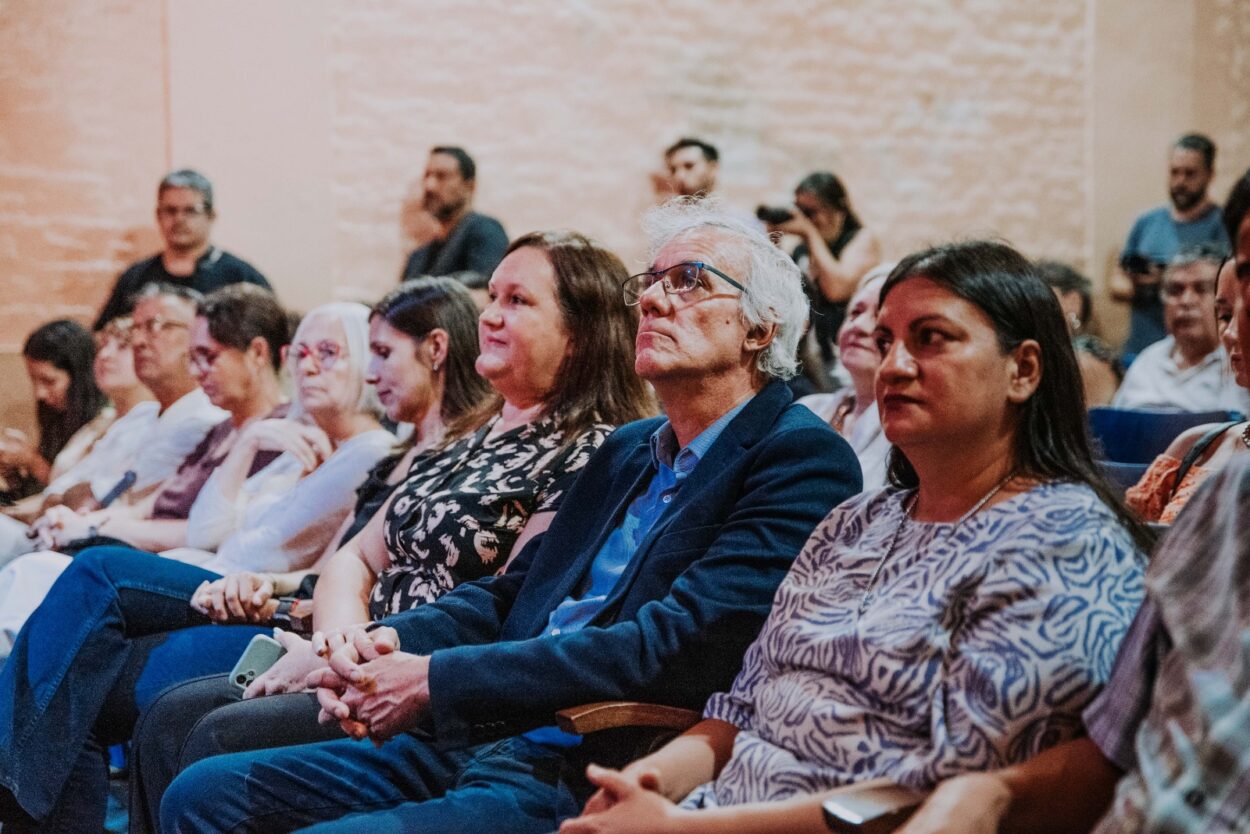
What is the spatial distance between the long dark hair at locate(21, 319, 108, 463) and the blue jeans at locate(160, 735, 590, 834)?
14.2 ft

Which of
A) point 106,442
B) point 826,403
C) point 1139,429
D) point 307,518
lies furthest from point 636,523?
point 106,442

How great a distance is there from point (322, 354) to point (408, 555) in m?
1.09

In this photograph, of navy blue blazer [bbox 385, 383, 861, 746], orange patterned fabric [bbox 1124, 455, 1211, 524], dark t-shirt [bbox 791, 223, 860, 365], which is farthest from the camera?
dark t-shirt [bbox 791, 223, 860, 365]

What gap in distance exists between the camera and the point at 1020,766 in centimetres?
157

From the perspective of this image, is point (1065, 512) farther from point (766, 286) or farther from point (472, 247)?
point (472, 247)

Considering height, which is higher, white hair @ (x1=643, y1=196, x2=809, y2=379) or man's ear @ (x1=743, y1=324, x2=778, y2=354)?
white hair @ (x1=643, y1=196, x2=809, y2=379)

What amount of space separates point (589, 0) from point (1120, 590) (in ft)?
23.7

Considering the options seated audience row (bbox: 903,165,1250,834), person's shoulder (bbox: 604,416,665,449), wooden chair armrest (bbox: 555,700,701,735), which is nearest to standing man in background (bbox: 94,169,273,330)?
person's shoulder (bbox: 604,416,665,449)

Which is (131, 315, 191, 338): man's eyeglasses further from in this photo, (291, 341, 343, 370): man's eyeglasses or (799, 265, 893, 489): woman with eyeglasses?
(799, 265, 893, 489): woman with eyeglasses

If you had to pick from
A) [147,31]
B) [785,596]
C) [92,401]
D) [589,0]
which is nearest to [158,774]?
[785,596]

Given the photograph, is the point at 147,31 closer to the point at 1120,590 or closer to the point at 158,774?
the point at 158,774

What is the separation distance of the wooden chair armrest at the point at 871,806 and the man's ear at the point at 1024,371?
510mm

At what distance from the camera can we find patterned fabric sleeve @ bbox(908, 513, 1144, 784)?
1.60 meters

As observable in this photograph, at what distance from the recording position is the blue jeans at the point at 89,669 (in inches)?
115
